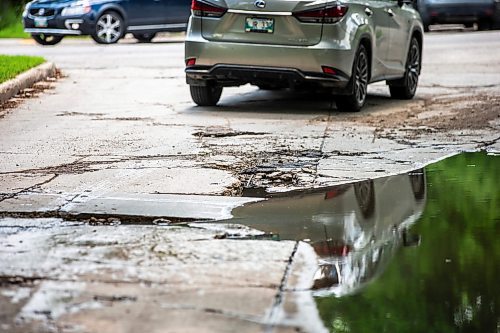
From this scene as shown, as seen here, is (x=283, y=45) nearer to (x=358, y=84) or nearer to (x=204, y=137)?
(x=358, y=84)

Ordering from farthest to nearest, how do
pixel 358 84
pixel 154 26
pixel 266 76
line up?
pixel 154 26, pixel 358 84, pixel 266 76

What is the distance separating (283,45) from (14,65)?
17.3ft

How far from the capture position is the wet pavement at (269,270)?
4758 mm

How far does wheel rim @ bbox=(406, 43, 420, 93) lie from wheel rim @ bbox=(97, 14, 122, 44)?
1080 cm

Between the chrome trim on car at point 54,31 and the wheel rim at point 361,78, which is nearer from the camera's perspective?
the wheel rim at point 361,78

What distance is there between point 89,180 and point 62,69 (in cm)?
986

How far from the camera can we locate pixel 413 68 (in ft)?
49.4

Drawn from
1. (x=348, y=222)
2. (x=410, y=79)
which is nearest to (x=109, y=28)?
(x=410, y=79)

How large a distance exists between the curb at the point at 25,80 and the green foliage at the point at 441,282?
278 inches

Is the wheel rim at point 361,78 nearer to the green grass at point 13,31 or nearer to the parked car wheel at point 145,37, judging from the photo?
the parked car wheel at point 145,37

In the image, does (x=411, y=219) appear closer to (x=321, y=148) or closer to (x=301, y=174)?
(x=301, y=174)

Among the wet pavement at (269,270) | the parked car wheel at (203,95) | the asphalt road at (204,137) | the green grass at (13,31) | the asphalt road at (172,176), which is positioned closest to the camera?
the wet pavement at (269,270)

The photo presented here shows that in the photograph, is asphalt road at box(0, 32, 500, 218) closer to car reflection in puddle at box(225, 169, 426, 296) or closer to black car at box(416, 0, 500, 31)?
car reflection in puddle at box(225, 169, 426, 296)

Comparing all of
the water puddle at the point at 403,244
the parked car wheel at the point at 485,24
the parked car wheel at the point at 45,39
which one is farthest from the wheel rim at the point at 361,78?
the parked car wheel at the point at 485,24
